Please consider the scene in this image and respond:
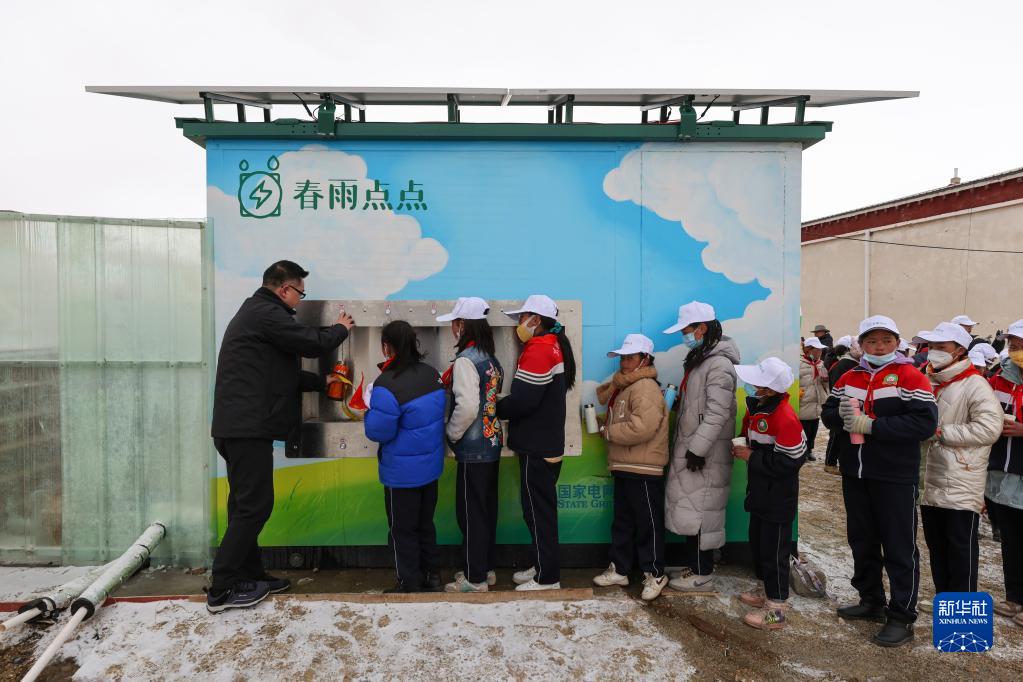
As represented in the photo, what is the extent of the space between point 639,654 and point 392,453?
1713mm

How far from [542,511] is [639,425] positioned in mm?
805

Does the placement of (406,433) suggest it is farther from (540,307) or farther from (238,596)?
(238,596)

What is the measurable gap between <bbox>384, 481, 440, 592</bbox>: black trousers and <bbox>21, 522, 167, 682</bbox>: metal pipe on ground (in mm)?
1600

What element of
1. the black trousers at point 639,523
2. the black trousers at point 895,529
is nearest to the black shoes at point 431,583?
the black trousers at point 639,523

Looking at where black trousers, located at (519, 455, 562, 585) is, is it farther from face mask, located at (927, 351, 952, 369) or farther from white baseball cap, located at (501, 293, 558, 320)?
face mask, located at (927, 351, 952, 369)

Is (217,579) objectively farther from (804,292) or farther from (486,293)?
(804,292)

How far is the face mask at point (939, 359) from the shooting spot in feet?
11.2

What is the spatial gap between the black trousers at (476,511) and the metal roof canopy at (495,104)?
85.9 inches

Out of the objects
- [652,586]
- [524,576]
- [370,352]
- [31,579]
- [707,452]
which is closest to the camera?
[707,452]

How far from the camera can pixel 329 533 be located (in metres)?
4.05

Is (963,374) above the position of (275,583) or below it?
above

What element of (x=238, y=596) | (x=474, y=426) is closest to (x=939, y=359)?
(x=474, y=426)

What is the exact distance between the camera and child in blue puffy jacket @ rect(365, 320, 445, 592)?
3.39m

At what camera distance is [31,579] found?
12.4ft
